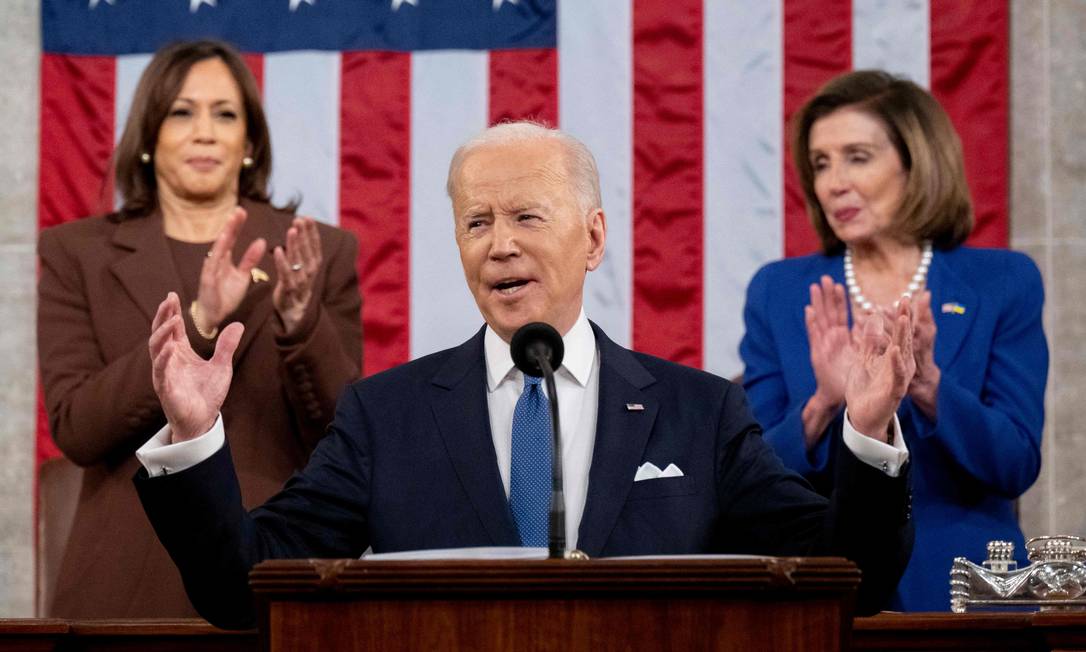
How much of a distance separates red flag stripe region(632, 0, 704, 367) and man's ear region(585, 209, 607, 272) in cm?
188

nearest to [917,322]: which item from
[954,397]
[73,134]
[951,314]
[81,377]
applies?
[954,397]

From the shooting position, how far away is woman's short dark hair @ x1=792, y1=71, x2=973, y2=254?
3.91 m

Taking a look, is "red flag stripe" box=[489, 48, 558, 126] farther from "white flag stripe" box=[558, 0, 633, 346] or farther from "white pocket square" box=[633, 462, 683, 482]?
"white pocket square" box=[633, 462, 683, 482]

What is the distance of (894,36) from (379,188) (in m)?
1.59

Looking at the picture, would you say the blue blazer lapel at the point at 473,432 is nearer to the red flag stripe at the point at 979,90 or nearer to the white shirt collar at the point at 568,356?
the white shirt collar at the point at 568,356

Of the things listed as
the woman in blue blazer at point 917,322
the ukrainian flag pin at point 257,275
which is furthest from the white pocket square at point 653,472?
the ukrainian flag pin at point 257,275

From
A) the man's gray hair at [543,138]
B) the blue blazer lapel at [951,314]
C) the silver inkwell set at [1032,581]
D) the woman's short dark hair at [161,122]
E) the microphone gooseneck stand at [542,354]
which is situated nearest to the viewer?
the microphone gooseneck stand at [542,354]

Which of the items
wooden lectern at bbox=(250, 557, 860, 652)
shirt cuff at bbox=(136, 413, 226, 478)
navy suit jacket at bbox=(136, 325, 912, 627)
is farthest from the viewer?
navy suit jacket at bbox=(136, 325, 912, 627)

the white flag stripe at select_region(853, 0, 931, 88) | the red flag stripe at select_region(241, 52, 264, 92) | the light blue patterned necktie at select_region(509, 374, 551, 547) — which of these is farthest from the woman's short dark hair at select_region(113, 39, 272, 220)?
the white flag stripe at select_region(853, 0, 931, 88)

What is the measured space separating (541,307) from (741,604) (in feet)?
3.22

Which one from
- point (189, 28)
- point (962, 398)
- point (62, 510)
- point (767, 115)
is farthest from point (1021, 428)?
point (189, 28)

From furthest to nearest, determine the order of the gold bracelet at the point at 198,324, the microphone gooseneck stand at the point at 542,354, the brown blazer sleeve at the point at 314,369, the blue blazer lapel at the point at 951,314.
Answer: the blue blazer lapel at the point at 951,314 → the brown blazer sleeve at the point at 314,369 → the gold bracelet at the point at 198,324 → the microphone gooseneck stand at the point at 542,354

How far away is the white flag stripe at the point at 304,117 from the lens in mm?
5012

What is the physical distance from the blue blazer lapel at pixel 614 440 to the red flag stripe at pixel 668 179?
200 cm
